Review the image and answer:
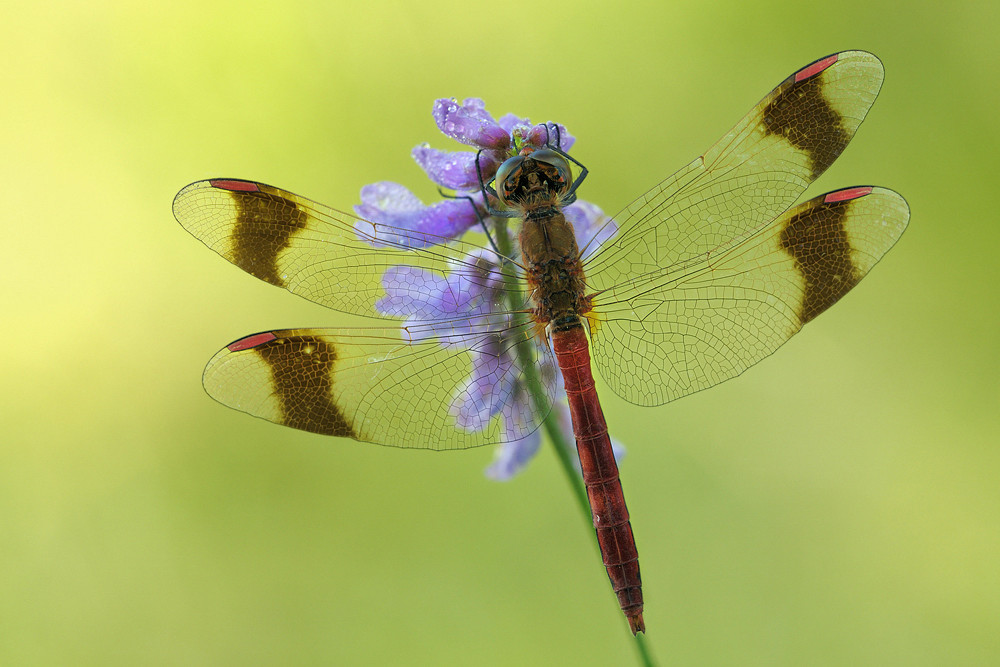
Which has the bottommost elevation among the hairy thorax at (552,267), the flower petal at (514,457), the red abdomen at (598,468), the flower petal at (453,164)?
the red abdomen at (598,468)

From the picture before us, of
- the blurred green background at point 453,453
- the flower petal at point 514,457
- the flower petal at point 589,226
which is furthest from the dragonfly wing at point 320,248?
the blurred green background at point 453,453

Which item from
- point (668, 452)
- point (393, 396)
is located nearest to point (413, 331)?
point (393, 396)

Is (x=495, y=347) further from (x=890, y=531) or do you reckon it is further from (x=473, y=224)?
(x=890, y=531)

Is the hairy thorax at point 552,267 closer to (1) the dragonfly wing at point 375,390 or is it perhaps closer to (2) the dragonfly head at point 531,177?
(2) the dragonfly head at point 531,177

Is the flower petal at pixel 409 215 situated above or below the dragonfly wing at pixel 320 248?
above

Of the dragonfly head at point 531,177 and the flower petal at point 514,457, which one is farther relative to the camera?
the flower petal at point 514,457

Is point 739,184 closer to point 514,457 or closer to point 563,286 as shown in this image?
point 563,286

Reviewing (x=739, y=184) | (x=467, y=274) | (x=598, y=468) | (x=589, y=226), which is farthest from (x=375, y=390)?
(x=739, y=184)
